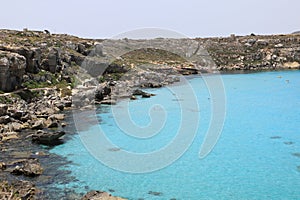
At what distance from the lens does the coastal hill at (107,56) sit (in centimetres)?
5438

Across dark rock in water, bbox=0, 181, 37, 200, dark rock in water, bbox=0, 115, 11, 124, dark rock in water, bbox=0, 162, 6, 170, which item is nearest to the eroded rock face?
dark rock in water, bbox=0, 115, 11, 124

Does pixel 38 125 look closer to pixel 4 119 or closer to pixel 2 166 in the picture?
pixel 4 119

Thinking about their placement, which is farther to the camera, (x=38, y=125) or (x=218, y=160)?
(x=38, y=125)

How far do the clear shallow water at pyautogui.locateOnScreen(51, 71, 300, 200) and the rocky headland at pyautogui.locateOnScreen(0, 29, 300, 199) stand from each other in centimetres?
324

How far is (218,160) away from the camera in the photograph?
32875mm

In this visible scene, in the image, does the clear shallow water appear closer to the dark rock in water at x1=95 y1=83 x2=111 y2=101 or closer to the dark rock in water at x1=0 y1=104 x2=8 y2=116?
the dark rock in water at x1=95 y1=83 x2=111 y2=101

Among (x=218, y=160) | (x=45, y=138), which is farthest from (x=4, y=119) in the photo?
(x=218, y=160)

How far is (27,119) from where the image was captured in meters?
42.4

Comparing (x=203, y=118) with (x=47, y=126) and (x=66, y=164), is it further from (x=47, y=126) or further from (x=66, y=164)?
(x=66, y=164)

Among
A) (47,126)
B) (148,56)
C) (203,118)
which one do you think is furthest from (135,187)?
(148,56)

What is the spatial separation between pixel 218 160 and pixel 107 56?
6416cm

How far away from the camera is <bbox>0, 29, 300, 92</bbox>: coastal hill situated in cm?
5438

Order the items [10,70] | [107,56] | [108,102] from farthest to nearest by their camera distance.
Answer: [107,56] → [108,102] → [10,70]

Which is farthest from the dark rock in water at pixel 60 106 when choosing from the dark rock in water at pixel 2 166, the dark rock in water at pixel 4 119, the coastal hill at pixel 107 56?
the dark rock in water at pixel 2 166
